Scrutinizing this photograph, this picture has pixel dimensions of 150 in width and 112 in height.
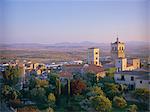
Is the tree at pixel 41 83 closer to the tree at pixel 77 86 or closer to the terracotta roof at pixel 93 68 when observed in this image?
the tree at pixel 77 86

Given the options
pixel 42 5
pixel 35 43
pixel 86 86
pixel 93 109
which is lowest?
pixel 93 109

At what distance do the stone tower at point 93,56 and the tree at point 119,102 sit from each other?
0.29 meters

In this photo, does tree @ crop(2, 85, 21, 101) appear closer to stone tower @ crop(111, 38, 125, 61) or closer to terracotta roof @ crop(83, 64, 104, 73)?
terracotta roof @ crop(83, 64, 104, 73)

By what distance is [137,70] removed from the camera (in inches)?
75.8

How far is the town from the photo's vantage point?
189 cm

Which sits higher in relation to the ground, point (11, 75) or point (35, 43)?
point (35, 43)

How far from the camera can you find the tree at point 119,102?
1.88m

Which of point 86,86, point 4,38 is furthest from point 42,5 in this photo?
point 86,86

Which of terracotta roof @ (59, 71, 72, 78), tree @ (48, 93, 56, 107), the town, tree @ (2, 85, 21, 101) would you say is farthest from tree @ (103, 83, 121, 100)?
tree @ (2, 85, 21, 101)

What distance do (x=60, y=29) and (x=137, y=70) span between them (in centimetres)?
64

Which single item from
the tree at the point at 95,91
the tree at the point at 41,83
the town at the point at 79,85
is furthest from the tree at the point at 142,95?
the tree at the point at 41,83

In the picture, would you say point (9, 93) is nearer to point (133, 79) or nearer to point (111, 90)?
point (111, 90)

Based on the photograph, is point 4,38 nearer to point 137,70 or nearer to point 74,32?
point 74,32

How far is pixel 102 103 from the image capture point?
1895 millimetres
